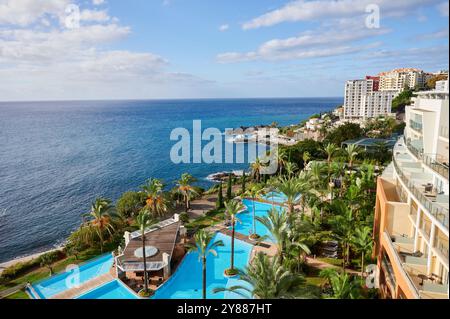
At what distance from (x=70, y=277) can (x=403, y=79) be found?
5909 inches

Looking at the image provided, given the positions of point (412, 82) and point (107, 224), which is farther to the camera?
point (412, 82)

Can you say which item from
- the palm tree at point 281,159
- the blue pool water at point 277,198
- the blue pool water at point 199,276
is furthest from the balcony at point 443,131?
the palm tree at point 281,159

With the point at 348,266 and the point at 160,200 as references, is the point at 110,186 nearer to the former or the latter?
the point at 160,200

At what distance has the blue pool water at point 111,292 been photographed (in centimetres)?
2189

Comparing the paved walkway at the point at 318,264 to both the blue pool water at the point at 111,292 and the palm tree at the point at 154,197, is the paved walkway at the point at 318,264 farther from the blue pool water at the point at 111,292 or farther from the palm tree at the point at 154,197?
the palm tree at the point at 154,197

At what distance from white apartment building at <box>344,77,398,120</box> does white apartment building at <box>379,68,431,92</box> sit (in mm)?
11768

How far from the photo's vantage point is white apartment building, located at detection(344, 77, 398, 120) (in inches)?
4466

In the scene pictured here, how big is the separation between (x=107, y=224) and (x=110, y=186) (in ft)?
103

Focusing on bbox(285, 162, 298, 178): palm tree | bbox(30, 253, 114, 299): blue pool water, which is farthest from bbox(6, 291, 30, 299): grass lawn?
bbox(285, 162, 298, 178): palm tree

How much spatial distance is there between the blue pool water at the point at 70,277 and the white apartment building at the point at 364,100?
362 feet

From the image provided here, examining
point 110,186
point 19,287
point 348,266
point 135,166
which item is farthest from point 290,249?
point 135,166

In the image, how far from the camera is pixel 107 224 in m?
29.0

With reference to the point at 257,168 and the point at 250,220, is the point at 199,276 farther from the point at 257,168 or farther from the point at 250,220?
the point at 257,168

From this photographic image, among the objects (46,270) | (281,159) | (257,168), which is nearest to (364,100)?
(281,159)
